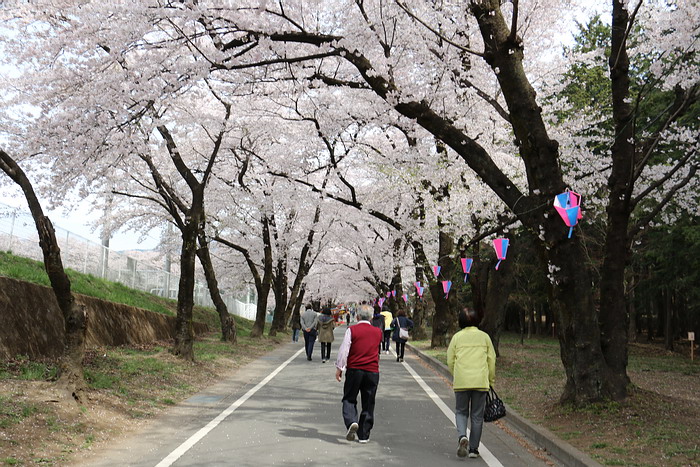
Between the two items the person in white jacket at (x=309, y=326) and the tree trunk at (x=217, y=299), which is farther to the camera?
the tree trunk at (x=217, y=299)

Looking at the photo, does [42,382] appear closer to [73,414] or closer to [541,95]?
[73,414]

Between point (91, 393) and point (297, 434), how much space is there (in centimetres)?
364

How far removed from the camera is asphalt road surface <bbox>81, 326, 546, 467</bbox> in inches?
261

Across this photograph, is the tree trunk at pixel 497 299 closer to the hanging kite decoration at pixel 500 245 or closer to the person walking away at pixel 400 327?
the hanging kite decoration at pixel 500 245

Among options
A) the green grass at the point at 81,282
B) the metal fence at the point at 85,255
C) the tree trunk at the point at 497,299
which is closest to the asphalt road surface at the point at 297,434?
the green grass at the point at 81,282

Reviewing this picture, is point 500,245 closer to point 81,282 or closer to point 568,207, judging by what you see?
point 568,207

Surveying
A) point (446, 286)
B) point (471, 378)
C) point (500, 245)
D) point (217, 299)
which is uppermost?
point (500, 245)

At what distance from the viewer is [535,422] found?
8914 millimetres

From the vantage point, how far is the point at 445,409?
34.3 ft

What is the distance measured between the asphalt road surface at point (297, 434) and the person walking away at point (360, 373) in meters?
0.29

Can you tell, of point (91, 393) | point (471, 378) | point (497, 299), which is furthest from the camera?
point (497, 299)

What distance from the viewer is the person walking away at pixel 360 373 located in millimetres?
7793

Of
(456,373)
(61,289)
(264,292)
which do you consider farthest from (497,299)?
(264,292)

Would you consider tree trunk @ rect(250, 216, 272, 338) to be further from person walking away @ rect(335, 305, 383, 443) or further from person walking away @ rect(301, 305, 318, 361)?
person walking away @ rect(335, 305, 383, 443)
